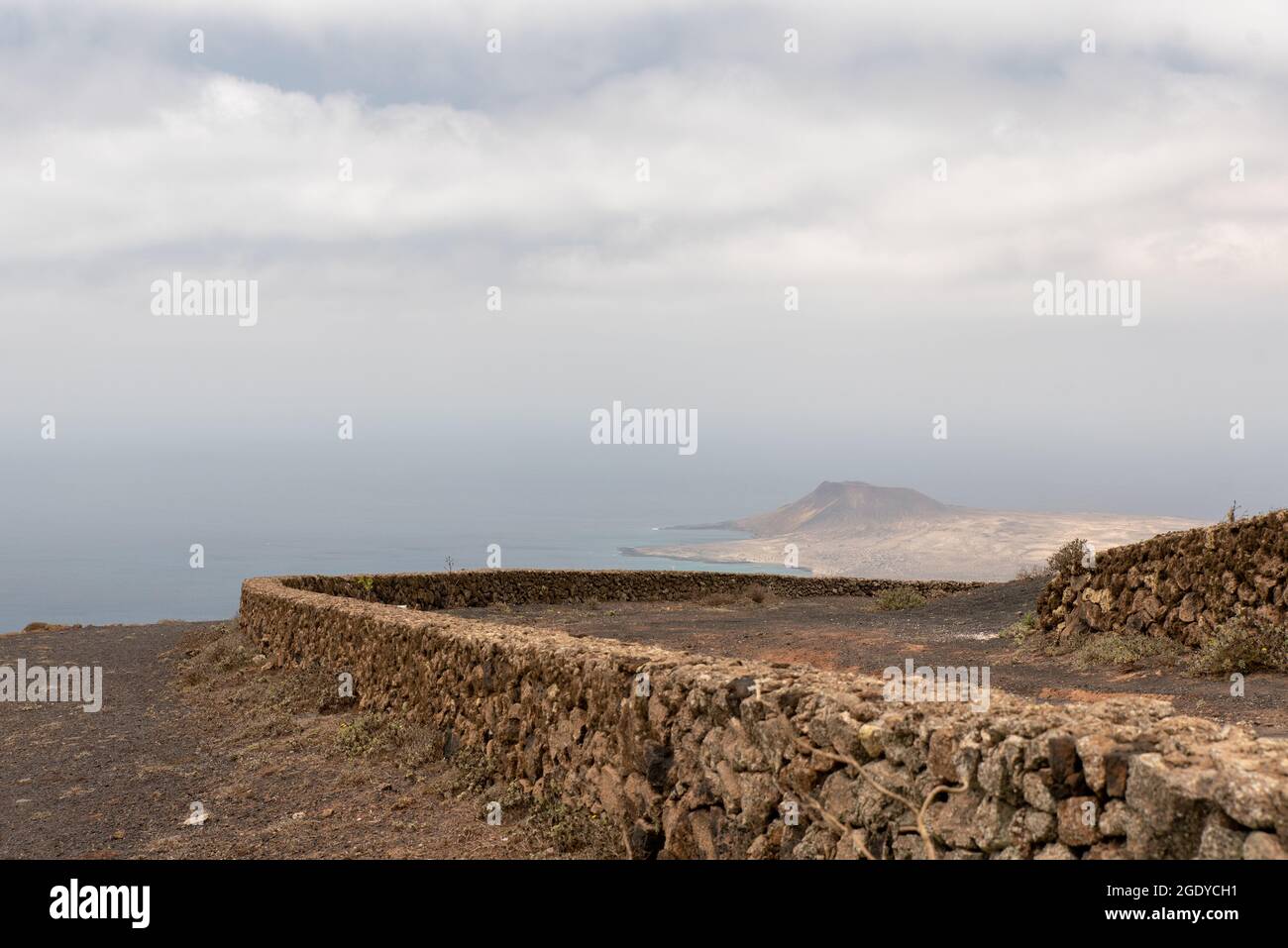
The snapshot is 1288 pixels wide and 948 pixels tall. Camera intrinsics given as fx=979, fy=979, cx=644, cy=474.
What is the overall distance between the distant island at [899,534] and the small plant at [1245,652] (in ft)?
154

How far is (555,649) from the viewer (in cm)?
890

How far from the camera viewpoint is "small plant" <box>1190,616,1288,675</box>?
37.8 feet

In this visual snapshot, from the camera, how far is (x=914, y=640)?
53.3 ft

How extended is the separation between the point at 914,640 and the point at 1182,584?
4.09m

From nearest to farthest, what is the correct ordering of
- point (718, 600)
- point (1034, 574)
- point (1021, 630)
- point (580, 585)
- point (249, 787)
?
point (249, 787), point (1021, 630), point (1034, 574), point (718, 600), point (580, 585)

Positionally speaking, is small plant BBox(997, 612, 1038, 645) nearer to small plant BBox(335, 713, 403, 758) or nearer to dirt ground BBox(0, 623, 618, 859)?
small plant BBox(335, 713, 403, 758)

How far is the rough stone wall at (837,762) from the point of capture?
382 centimetres

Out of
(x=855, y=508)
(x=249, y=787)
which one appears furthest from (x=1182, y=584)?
(x=855, y=508)

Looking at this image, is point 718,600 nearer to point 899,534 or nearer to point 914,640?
point 914,640

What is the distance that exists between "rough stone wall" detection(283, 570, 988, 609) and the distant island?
91.1 feet

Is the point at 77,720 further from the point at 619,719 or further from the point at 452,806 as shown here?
the point at 619,719

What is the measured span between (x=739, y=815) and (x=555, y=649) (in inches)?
126

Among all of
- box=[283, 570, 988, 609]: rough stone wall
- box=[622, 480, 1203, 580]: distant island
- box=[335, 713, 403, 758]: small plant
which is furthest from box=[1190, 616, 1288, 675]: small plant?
box=[622, 480, 1203, 580]: distant island

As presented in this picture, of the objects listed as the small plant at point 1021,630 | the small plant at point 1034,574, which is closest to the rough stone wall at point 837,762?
the small plant at point 1021,630
